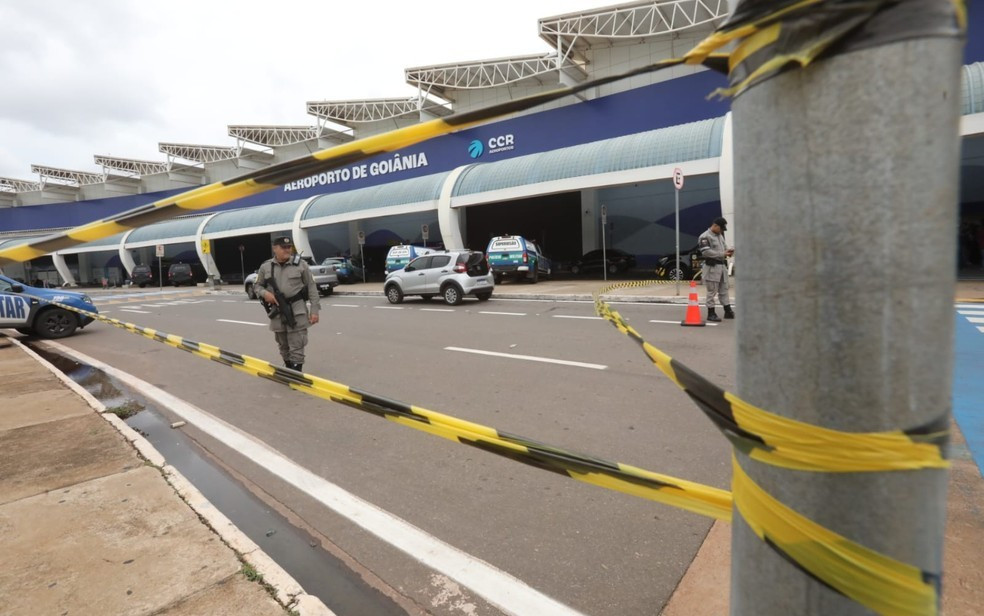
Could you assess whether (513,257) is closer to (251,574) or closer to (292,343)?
(292,343)

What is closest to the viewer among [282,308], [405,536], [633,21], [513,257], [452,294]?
[405,536]

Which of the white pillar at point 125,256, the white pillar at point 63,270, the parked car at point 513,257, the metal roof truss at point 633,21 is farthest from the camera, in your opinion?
the white pillar at point 63,270

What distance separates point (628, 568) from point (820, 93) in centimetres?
247

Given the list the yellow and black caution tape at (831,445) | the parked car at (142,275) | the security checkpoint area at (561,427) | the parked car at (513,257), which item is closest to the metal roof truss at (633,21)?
the security checkpoint area at (561,427)

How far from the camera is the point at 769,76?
0.79 meters

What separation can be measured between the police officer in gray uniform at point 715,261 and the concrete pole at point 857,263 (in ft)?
30.1

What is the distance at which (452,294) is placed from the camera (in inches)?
590

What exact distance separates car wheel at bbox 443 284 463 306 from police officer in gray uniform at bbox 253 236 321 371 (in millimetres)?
8362

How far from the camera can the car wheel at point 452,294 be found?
49.0ft

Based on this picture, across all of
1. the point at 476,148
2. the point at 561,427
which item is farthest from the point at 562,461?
the point at 476,148

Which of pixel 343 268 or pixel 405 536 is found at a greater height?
pixel 343 268

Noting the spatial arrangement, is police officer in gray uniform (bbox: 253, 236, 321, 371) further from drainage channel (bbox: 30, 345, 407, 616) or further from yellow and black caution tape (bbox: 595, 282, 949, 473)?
yellow and black caution tape (bbox: 595, 282, 949, 473)

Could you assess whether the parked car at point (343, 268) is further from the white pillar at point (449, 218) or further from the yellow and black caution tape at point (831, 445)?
the yellow and black caution tape at point (831, 445)

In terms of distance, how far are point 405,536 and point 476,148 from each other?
2993cm
